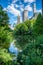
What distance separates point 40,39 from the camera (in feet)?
16.3

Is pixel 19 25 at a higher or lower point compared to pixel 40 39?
higher

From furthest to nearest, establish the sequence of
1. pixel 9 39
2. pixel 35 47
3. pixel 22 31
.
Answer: pixel 22 31 < pixel 9 39 < pixel 35 47

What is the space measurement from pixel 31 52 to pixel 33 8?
13.3m

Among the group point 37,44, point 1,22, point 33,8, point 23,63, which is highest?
point 33,8

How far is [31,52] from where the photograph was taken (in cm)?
491

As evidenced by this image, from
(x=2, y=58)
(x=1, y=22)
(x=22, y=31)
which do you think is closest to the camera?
(x=2, y=58)

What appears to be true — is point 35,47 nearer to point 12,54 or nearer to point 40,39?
point 40,39

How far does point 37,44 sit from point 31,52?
18cm

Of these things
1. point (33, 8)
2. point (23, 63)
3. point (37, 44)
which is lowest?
point (23, 63)

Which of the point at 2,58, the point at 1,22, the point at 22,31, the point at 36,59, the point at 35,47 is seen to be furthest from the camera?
the point at 22,31

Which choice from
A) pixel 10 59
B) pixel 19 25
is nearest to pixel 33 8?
pixel 19 25

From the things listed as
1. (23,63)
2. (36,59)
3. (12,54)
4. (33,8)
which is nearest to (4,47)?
(12,54)

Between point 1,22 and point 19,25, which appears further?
point 19,25

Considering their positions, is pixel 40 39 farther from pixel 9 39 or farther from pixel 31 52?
pixel 9 39
